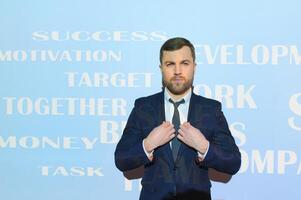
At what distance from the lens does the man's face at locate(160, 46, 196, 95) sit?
1615 mm

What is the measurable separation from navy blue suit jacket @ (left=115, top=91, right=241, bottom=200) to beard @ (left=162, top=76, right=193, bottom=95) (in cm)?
6

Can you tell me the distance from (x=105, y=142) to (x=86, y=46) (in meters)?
0.43

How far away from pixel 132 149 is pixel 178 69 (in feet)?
1.10

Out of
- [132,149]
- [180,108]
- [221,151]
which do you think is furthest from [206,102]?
[132,149]

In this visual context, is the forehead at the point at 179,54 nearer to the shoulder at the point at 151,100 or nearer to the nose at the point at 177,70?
the nose at the point at 177,70

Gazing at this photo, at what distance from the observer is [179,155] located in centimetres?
161

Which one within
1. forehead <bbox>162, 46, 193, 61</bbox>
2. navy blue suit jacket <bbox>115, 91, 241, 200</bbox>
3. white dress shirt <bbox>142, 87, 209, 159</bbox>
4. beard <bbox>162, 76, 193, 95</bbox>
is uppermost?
forehead <bbox>162, 46, 193, 61</bbox>

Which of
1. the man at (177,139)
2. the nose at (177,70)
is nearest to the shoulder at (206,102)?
the man at (177,139)

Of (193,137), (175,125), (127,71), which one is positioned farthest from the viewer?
(127,71)

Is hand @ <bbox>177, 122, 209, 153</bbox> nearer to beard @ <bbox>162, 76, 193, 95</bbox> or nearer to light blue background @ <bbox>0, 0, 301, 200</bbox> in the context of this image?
beard @ <bbox>162, 76, 193, 95</bbox>

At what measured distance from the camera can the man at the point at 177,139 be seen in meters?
1.56

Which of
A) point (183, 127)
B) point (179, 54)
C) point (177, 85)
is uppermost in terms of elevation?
point (179, 54)

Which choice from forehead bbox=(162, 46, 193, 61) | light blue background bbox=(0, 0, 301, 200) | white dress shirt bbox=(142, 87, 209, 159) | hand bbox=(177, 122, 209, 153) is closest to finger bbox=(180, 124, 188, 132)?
hand bbox=(177, 122, 209, 153)

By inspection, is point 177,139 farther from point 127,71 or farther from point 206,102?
point 127,71
